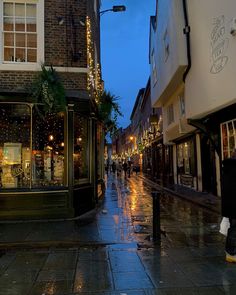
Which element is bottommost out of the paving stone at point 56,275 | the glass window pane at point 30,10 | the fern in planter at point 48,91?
the paving stone at point 56,275

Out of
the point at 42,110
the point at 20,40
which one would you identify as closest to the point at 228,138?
the point at 42,110

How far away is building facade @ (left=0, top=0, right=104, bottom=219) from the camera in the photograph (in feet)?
38.4

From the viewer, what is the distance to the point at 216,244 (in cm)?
853

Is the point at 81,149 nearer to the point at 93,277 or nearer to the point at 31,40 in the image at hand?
the point at 31,40

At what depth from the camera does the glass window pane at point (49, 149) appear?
12.0 meters

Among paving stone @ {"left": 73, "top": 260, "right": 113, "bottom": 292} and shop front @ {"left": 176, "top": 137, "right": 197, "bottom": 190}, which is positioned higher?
shop front @ {"left": 176, "top": 137, "right": 197, "bottom": 190}

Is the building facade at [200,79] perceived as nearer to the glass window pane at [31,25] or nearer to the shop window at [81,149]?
the shop window at [81,149]

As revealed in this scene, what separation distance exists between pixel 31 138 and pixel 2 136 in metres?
0.92

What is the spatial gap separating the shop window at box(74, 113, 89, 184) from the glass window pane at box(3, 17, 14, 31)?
339 centimetres

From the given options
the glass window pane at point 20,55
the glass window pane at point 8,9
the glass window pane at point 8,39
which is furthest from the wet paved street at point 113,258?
the glass window pane at point 8,9

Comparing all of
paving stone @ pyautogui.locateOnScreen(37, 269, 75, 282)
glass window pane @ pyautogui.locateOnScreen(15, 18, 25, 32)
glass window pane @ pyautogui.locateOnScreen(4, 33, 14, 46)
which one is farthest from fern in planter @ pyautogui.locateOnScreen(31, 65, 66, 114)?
paving stone @ pyautogui.locateOnScreen(37, 269, 75, 282)

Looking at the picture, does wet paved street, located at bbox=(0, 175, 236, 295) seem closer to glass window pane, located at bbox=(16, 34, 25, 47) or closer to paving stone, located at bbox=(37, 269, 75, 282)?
paving stone, located at bbox=(37, 269, 75, 282)

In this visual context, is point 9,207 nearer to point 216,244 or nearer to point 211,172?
point 216,244

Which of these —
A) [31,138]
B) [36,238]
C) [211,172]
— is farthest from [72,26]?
[211,172]
